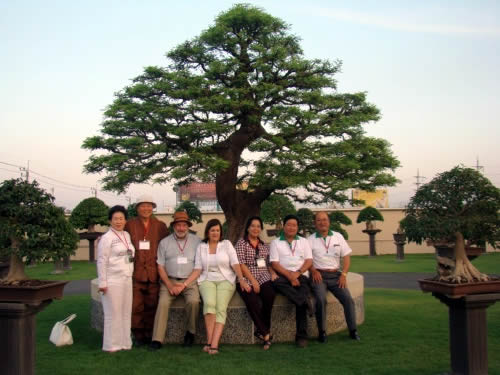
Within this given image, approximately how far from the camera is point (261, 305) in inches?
193

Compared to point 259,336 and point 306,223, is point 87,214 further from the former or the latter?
point 259,336

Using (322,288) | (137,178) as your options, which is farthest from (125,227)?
(137,178)

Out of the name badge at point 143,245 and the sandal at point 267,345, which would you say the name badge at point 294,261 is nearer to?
the sandal at point 267,345

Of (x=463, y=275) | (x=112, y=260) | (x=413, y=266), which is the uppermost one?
(x=112, y=260)

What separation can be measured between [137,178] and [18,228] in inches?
143

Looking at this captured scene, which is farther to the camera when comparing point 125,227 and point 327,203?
point 327,203

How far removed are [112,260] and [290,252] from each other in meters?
1.75

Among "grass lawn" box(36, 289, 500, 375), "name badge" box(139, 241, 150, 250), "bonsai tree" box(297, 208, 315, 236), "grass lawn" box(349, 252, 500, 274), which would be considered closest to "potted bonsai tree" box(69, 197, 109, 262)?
"bonsai tree" box(297, 208, 315, 236)

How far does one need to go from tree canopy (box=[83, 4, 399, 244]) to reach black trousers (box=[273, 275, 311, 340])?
260 cm

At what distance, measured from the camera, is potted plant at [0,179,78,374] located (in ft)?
11.7

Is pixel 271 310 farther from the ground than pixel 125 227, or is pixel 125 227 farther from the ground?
pixel 125 227

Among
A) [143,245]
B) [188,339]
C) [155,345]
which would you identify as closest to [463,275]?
[188,339]

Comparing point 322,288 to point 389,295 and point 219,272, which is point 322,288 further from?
point 389,295

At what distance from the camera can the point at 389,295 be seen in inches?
336
